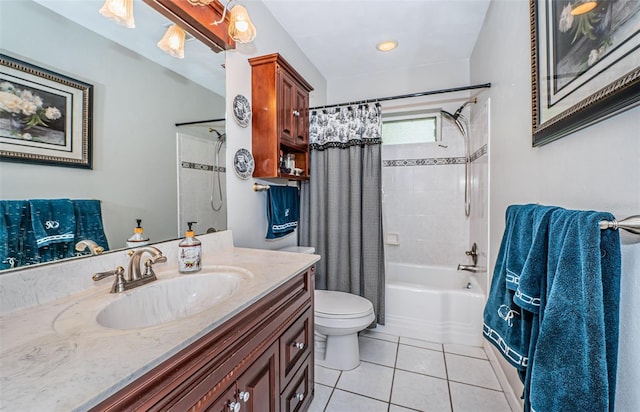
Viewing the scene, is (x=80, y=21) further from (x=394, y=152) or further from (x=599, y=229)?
(x=394, y=152)

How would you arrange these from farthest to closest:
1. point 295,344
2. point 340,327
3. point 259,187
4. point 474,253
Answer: point 474,253 < point 259,187 < point 340,327 < point 295,344

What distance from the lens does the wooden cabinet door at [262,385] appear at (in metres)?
0.81

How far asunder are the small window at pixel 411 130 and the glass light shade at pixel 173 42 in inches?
83.9

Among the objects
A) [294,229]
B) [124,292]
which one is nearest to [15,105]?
[124,292]

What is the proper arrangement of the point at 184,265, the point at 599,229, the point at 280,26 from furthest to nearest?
the point at 280,26 < the point at 184,265 < the point at 599,229

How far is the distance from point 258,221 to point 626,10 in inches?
68.5

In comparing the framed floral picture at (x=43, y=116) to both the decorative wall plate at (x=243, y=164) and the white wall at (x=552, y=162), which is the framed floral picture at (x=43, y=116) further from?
the white wall at (x=552, y=162)

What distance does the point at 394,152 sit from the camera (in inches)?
110

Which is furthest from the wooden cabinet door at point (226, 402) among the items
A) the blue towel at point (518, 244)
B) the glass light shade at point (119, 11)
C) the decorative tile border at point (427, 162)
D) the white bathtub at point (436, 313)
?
the decorative tile border at point (427, 162)

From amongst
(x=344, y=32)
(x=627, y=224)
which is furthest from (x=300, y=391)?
(x=344, y=32)

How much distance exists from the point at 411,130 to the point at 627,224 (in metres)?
2.41

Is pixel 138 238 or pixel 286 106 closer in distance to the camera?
pixel 138 238

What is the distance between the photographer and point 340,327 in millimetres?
1650

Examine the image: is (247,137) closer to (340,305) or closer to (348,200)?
(348,200)
